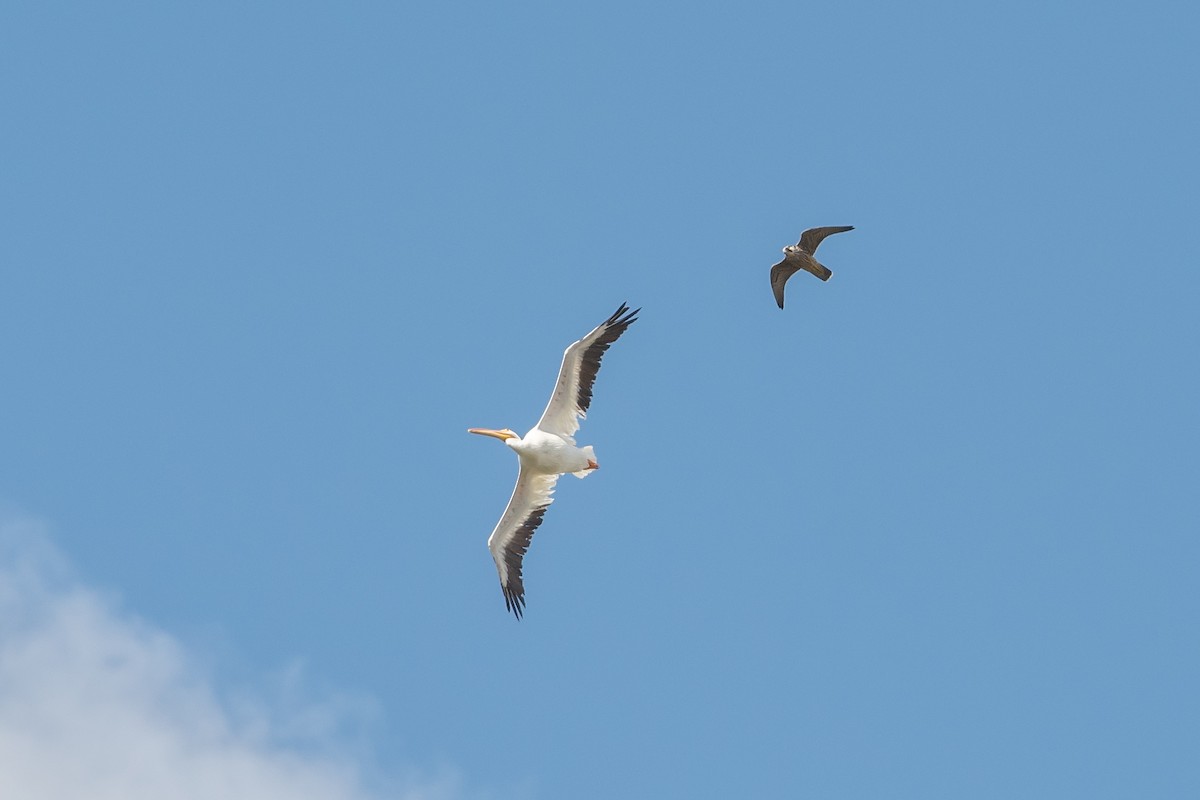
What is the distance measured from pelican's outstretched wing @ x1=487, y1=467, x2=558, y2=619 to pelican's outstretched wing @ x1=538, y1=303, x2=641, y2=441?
1.15 meters

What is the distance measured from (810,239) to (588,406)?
12.7 feet

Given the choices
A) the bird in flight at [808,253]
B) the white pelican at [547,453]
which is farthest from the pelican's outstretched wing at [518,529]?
the bird in flight at [808,253]

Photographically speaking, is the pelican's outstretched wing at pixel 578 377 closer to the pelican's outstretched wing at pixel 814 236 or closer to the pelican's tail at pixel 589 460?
the pelican's tail at pixel 589 460

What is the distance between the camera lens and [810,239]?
22031mm

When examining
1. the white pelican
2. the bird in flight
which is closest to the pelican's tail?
the white pelican

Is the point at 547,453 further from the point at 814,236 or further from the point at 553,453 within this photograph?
the point at 814,236

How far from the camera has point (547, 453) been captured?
866 inches

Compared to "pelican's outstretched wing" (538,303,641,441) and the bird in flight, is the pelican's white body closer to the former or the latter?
"pelican's outstretched wing" (538,303,641,441)

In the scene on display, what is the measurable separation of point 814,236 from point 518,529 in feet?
19.6

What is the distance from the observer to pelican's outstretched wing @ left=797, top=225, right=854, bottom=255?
21.6m

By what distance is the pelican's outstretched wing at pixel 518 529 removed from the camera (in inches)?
903

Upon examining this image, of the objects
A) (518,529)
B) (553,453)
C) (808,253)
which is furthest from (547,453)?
(808,253)

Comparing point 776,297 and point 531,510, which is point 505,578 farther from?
point 776,297

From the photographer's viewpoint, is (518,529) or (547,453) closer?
(547,453)
